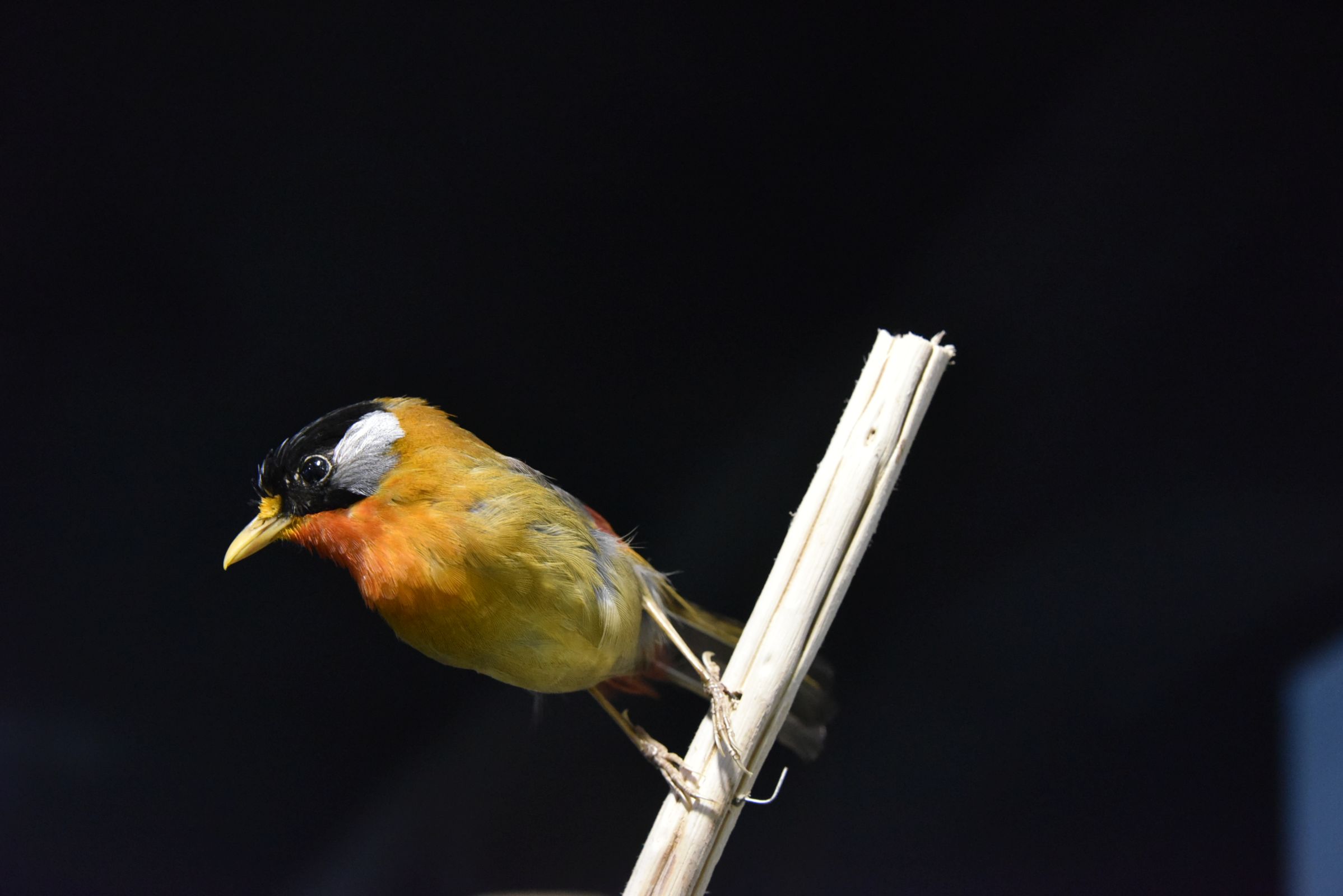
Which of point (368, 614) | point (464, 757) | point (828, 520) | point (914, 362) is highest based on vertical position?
point (914, 362)

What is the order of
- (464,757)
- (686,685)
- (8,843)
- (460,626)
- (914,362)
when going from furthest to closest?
1. (464,757)
2. (8,843)
3. (686,685)
4. (914,362)
5. (460,626)

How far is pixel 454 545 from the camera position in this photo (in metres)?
0.95

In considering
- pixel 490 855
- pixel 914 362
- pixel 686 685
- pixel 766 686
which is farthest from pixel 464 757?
pixel 914 362

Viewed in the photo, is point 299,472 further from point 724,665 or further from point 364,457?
point 724,665

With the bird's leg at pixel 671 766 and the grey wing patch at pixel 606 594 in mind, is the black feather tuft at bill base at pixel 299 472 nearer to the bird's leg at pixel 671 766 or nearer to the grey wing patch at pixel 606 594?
the grey wing patch at pixel 606 594

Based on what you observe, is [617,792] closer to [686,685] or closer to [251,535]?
[686,685]

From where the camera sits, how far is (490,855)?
1701 mm

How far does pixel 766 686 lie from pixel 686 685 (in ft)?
1.24

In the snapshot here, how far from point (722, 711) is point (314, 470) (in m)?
0.55

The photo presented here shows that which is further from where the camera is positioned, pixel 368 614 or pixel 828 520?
pixel 368 614

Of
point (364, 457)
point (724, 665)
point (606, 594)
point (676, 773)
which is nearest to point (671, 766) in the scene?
point (676, 773)

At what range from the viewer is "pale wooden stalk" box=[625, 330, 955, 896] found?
101 cm

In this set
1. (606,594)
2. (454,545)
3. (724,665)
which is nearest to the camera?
(454,545)

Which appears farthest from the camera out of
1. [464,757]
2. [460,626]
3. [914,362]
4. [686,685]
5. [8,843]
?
[464,757]
